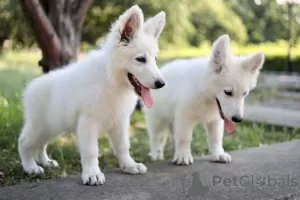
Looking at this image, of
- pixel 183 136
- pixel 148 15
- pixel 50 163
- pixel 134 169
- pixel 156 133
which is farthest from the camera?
pixel 148 15

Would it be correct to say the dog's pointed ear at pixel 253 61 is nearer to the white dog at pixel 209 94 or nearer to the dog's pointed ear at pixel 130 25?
the white dog at pixel 209 94

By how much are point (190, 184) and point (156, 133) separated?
153cm

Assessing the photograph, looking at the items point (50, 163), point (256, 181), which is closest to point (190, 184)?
point (256, 181)

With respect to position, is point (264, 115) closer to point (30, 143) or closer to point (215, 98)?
point (215, 98)

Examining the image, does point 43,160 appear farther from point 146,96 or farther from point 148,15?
point 148,15

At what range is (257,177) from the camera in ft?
11.8

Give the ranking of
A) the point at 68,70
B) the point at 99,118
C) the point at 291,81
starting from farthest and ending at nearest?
1. the point at 291,81
2. the point at 68,70
3. the point at 99,118

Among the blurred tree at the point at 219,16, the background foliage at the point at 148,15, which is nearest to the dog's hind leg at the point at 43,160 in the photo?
the background foliage at the point at 148,15

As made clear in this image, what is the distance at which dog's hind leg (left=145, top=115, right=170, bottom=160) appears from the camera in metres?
4.80

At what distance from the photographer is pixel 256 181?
3465 millimetres

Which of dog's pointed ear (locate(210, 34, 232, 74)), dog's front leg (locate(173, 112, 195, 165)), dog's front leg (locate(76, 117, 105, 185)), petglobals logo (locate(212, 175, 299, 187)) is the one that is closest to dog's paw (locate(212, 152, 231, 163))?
dog's front leg (locate(173, 112, 195, 165))

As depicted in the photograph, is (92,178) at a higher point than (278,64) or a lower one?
higher

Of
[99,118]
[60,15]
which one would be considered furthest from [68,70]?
[60,15]

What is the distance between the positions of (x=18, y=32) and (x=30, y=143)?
676 centimetres
